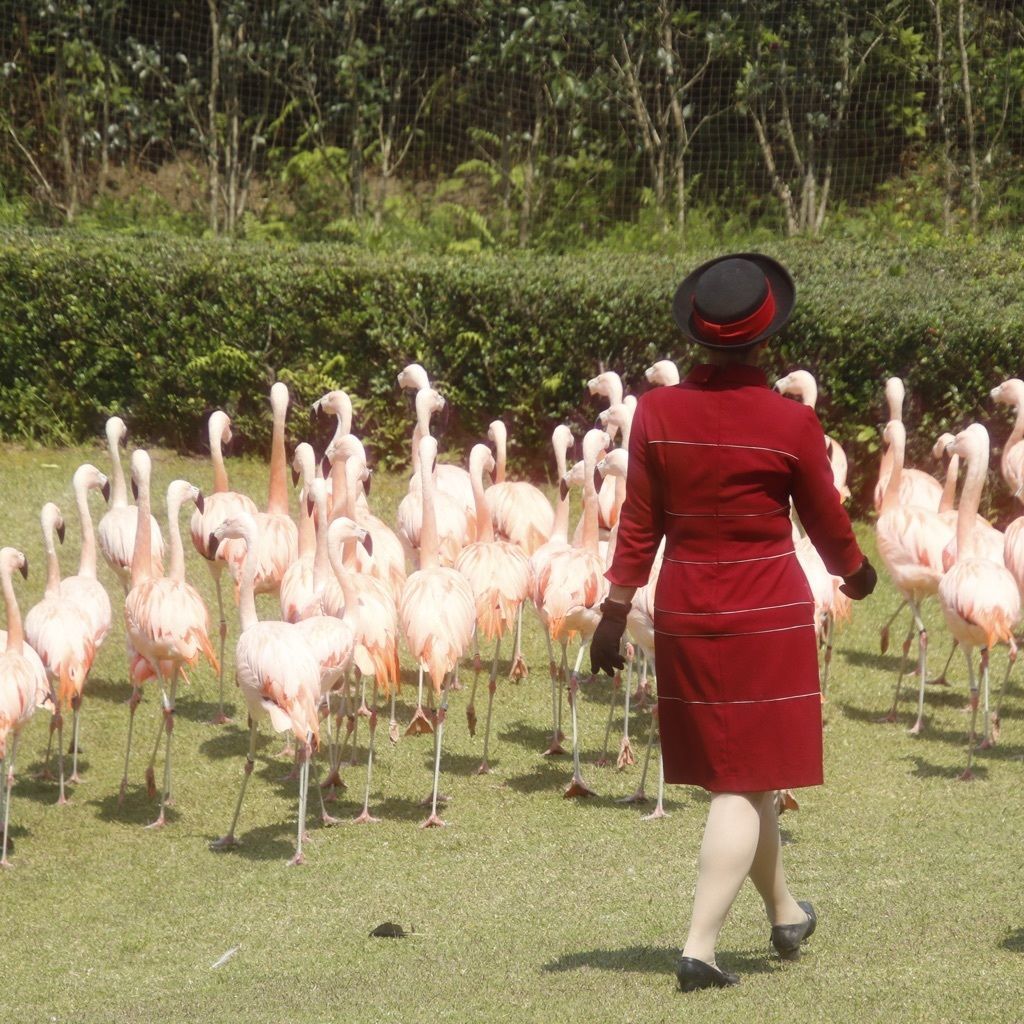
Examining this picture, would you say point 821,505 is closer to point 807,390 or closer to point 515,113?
point 807,390

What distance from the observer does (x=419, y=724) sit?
27.3 ft

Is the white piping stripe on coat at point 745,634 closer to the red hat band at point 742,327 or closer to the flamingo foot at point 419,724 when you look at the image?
the red hat band at point 742,327

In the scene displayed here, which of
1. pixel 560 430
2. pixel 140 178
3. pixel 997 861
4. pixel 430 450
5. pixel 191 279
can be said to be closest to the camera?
pixel 997 861

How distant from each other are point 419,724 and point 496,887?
208cm

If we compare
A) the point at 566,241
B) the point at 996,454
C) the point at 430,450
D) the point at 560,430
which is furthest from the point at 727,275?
the point at 566,241

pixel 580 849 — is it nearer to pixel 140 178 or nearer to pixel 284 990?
pixel 284 990

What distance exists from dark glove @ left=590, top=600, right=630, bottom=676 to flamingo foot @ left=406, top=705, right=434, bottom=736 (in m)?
3.80

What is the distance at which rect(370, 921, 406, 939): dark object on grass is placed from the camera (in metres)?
5.72

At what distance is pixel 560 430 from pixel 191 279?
491cm

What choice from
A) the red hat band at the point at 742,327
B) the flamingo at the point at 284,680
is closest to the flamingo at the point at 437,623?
the flamingo at the point at 284,680

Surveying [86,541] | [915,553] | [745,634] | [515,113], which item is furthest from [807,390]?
[515,113]

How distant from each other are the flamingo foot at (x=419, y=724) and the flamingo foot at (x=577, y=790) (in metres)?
1.03

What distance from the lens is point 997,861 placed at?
6395mm

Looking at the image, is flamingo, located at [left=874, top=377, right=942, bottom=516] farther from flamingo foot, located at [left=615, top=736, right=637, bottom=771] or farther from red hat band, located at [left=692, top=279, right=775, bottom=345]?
red hat band, located at [left=692, top=279, right=775, bottom=345]
